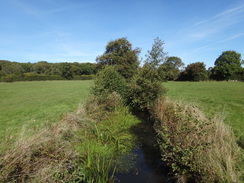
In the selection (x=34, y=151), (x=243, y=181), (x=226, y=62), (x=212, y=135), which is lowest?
(x=243, y=181)

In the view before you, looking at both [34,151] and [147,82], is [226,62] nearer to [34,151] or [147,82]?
[147,82]

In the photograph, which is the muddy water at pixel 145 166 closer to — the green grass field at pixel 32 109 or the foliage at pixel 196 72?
the green grass field at pixel 32 109

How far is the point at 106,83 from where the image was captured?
10.2 meters

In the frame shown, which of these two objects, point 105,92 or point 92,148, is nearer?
point 92,148

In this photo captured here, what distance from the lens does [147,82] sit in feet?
29.9

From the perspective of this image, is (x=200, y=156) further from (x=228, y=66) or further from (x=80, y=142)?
(x=228, y=66)

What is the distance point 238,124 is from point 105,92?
24.5 ft

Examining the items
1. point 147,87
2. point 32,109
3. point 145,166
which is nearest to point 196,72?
point 147,87

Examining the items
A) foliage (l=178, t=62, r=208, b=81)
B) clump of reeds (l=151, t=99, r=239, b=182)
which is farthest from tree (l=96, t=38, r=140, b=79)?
foliage (l=178, t=62, r=208, b=81)

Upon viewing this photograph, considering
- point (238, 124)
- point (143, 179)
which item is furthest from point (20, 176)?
point (238, 124)

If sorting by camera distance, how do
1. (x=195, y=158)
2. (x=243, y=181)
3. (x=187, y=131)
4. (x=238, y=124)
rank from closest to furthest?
(x=243, y=181) → (x=195, y=158) → (x=187, y=131) → (x=238, y=124)

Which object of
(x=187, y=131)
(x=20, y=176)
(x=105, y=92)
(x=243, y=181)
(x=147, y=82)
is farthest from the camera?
(x=105, y=92)

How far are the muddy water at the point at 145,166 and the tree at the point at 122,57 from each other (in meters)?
11.1

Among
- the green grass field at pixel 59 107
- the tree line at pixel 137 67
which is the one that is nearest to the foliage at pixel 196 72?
the tree line at pixel 137 67
